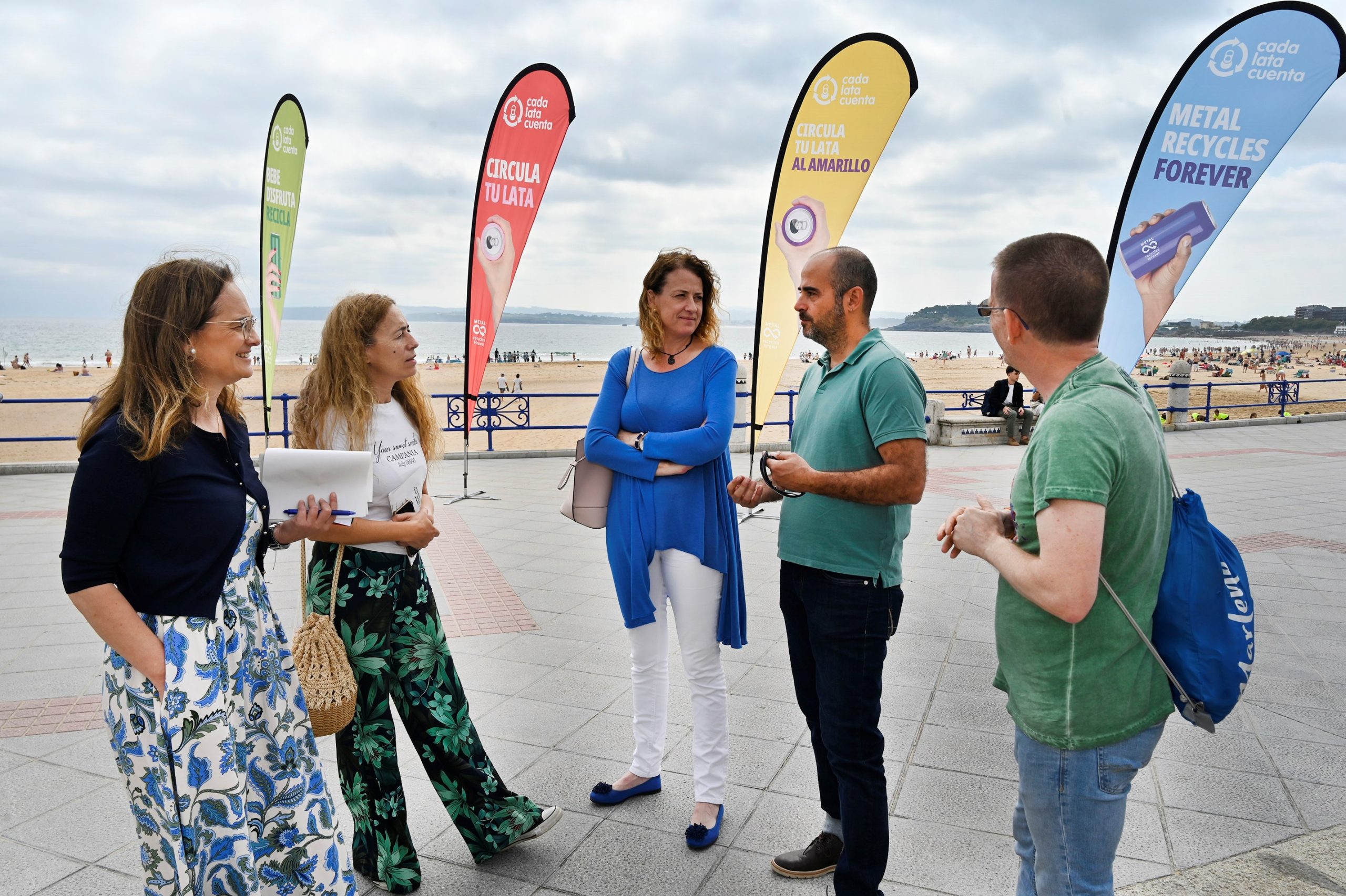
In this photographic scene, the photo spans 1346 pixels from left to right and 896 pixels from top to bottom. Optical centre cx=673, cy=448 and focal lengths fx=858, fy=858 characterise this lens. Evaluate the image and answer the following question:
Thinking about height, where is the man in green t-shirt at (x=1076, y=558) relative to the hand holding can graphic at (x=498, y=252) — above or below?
below

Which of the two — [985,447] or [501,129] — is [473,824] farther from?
[985,447]

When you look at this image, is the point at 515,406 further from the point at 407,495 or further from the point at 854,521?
the point at 854,521

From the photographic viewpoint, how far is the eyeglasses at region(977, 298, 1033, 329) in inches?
65.1

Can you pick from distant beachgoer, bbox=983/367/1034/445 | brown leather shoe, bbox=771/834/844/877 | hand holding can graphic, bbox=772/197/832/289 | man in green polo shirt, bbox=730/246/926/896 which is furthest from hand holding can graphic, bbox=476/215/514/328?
distant beachgoer, bbox=983/367/1034/445

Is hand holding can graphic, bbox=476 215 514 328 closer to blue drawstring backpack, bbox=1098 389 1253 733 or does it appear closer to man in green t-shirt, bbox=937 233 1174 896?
man in green t-shirt, bbox=937 233 1174 896

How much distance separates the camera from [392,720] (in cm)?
262

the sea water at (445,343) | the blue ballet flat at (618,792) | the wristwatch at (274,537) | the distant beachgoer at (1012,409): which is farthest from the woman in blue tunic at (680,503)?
the sea water at (445,343)

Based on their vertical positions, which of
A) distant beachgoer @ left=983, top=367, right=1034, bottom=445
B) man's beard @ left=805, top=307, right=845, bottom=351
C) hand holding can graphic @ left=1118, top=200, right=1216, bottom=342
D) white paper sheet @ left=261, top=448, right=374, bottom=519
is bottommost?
distant beachgoer @ left=983, top=367, right=1034, bottom=445

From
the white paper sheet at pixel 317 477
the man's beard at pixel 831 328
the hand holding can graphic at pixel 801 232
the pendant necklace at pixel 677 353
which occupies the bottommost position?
the white paper sheet at pixel 317 477

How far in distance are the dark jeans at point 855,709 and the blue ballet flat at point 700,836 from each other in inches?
21.3

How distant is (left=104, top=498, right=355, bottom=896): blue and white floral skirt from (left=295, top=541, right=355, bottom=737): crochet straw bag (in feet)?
0.10

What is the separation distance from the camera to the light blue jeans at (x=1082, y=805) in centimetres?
163

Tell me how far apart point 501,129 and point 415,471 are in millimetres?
7234

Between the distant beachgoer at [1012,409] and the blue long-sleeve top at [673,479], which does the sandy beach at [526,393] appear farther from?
the blue long-sleeve top at [673,479]
